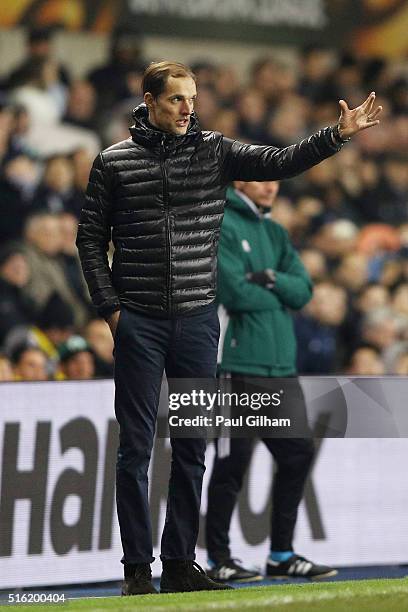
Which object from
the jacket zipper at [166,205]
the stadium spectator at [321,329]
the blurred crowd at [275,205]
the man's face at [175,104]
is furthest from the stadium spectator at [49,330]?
the man's face at [175,104]

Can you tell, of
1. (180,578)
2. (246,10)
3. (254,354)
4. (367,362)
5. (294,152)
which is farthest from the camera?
(246,10)

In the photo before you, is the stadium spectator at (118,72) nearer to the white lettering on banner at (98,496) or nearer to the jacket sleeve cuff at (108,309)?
the white lettering on banner at (98,496)

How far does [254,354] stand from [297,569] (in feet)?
3.40

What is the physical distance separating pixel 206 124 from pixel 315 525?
5600 millimetres

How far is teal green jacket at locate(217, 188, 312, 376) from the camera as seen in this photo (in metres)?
6.58

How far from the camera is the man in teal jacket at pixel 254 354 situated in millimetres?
6590

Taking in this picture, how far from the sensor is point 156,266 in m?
5.16

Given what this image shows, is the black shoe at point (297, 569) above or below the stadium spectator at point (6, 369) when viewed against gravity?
below

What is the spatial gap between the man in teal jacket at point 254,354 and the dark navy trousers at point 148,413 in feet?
4.26

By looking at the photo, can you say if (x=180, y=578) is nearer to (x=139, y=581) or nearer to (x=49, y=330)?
(x=139, y=581)

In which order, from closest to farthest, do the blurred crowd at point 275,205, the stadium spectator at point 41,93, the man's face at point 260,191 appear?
1. the man's face at point 260,191
2. the blurred crowd at point 275,205
3. the stadium spectator at point 41,93

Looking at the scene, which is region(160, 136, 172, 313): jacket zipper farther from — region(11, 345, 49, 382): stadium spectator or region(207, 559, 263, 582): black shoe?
region(11, 345, 49, 382): stadium spectator

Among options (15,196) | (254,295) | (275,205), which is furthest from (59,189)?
(254,295)

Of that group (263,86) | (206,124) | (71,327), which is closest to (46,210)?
(71,327)
